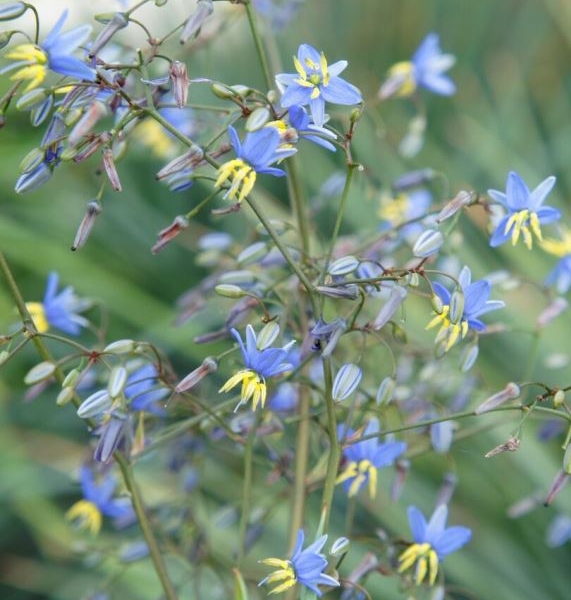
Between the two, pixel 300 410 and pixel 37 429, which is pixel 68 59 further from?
pixel 37 429

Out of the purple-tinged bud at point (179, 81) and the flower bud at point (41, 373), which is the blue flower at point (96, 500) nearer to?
the flower bud at point (41, 373)

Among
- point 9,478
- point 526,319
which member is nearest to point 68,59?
point 526,319

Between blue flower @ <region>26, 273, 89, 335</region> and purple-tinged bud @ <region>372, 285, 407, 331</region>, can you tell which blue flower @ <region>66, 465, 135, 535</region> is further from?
purple-tinged bud @ <region>372, 285, 407, 331</region>

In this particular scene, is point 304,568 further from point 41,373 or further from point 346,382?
point 41,373

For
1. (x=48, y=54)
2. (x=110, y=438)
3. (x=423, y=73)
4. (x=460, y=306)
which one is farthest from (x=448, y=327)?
(x=423, y=73)

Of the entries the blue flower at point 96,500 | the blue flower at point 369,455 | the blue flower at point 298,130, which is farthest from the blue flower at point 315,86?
the blue flower at point 96,500
